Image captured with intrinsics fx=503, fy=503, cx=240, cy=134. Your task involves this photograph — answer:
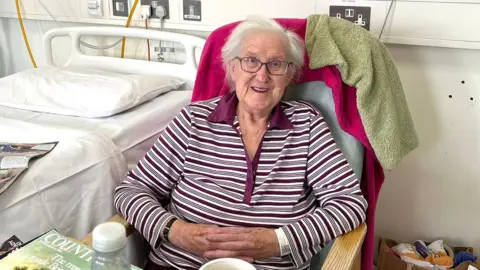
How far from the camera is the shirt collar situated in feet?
4.92

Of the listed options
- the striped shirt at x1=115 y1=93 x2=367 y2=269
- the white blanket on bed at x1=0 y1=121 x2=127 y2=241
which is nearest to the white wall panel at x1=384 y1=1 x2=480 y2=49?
the striped shirt at x1=115 y1=93 x2=367 y2=269

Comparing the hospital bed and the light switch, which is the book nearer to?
the hospital bed

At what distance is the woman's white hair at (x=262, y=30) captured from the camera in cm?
150

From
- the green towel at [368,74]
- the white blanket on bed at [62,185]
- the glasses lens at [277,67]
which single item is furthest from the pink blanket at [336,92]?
the white blanket on bed at [62,185]

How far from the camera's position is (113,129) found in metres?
1.68

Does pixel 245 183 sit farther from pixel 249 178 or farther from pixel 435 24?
pixel 435 24

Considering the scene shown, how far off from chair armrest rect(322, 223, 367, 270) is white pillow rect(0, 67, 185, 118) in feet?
3.04

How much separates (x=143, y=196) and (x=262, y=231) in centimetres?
36

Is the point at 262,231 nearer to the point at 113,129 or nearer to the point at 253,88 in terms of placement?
the point at 253,88

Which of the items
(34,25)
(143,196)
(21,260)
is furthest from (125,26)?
(21,260)

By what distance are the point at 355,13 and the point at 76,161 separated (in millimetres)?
1101

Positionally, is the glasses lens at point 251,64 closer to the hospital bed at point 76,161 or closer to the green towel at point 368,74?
the green towel at point 368,74

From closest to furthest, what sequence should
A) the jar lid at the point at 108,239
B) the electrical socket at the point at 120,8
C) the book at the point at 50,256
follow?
the jar lid at the point at 108,239 < the book at the point at 50,256 < the electrical socket at the point at 120,8

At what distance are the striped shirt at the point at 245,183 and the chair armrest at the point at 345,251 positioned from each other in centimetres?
2
